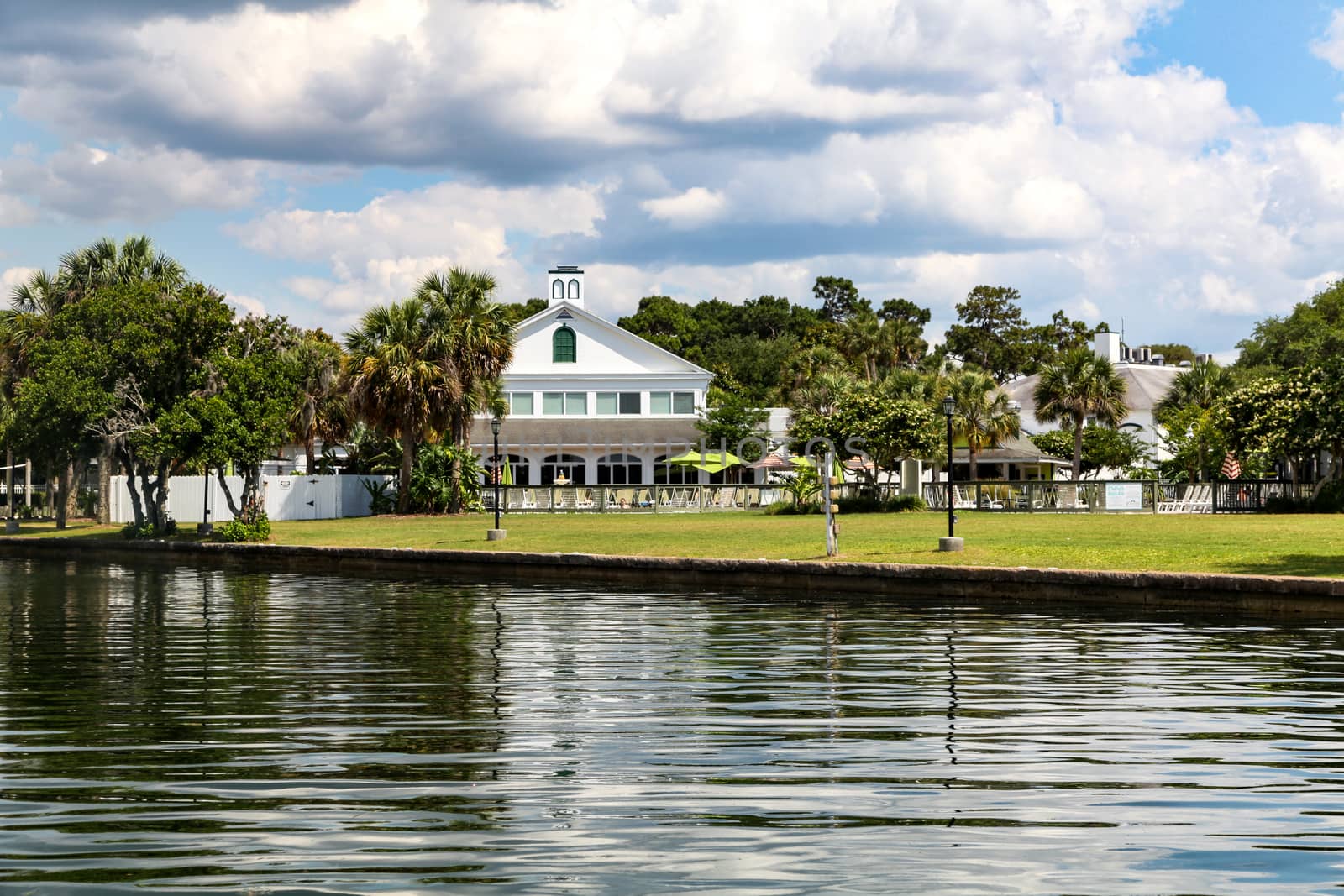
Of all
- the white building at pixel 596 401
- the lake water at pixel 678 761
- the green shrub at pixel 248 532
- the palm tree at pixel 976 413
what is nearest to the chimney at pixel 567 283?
the white building at pixel 596 401

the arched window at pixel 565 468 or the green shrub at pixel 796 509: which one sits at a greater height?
the arched window at pixel 565 468

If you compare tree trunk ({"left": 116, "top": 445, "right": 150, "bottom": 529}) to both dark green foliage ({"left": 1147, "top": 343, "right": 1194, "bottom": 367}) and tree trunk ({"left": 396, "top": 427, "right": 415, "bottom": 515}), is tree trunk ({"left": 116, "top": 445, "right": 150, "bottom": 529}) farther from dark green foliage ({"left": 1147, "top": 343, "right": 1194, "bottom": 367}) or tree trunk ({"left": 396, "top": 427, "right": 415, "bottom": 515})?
dark green foliage ({"left": 1147, "top": 343, "right": 1194, "bottom": 367})

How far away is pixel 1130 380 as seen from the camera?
82.3 meters

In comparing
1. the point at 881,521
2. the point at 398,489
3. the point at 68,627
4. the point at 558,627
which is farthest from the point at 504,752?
the point at 398,489

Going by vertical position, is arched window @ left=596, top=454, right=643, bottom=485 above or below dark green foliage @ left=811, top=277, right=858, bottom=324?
below

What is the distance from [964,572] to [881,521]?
1732 cm

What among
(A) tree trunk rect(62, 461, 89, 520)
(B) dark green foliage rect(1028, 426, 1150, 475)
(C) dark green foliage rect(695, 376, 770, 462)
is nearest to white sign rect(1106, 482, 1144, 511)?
(C) dark green foliage rect(695, 376, 770, 462)

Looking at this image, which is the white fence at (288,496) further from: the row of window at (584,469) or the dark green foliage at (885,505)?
the dark green foliage at (885,505)

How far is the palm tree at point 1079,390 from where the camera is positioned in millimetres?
65812

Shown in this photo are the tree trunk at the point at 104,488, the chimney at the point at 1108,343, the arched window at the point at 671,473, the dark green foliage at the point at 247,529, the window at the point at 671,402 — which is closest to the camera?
the dark green foliage at the point at 247,529

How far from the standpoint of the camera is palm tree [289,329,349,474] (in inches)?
2135

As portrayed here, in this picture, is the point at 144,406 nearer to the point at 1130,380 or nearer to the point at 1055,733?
the point at 1055,733

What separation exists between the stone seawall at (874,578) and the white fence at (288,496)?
50.6 feet

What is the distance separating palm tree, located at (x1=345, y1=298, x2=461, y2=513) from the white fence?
12.6ft
